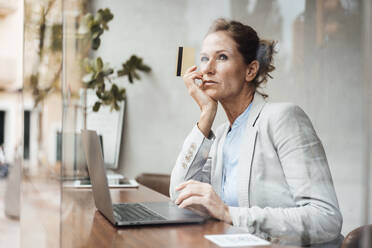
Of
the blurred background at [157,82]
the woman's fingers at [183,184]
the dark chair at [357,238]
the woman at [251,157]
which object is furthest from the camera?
the woman's fingers at [183,184]

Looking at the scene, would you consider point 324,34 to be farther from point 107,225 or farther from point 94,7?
point 94,7

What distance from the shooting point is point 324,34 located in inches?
35.3

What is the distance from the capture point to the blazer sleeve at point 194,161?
117 cm

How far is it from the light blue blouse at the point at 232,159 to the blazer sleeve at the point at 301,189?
92mm

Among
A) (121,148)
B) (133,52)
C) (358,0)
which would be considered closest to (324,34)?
(358,0)

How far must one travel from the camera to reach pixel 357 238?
2.72 ft

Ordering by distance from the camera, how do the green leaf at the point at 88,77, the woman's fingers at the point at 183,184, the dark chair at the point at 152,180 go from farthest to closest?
1. the dark chair at the point at 152,180
2. the green leaf at the point at 88,77
3. the woman's fingers at the point at 183,184

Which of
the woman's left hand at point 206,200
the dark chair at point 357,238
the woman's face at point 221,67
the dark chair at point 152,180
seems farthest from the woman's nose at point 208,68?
the dark chair at point 152,180

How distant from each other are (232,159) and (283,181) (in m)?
0.16

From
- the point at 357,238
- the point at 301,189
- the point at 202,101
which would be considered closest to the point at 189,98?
the point at 202,101

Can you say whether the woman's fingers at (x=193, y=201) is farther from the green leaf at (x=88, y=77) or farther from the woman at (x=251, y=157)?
the green leaf at (x=88, y=77)

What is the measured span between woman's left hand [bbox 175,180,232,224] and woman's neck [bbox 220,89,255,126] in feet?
0.59

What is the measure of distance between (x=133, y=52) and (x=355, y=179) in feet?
5.09

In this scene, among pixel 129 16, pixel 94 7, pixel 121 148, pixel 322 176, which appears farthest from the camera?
pixel 121 148
